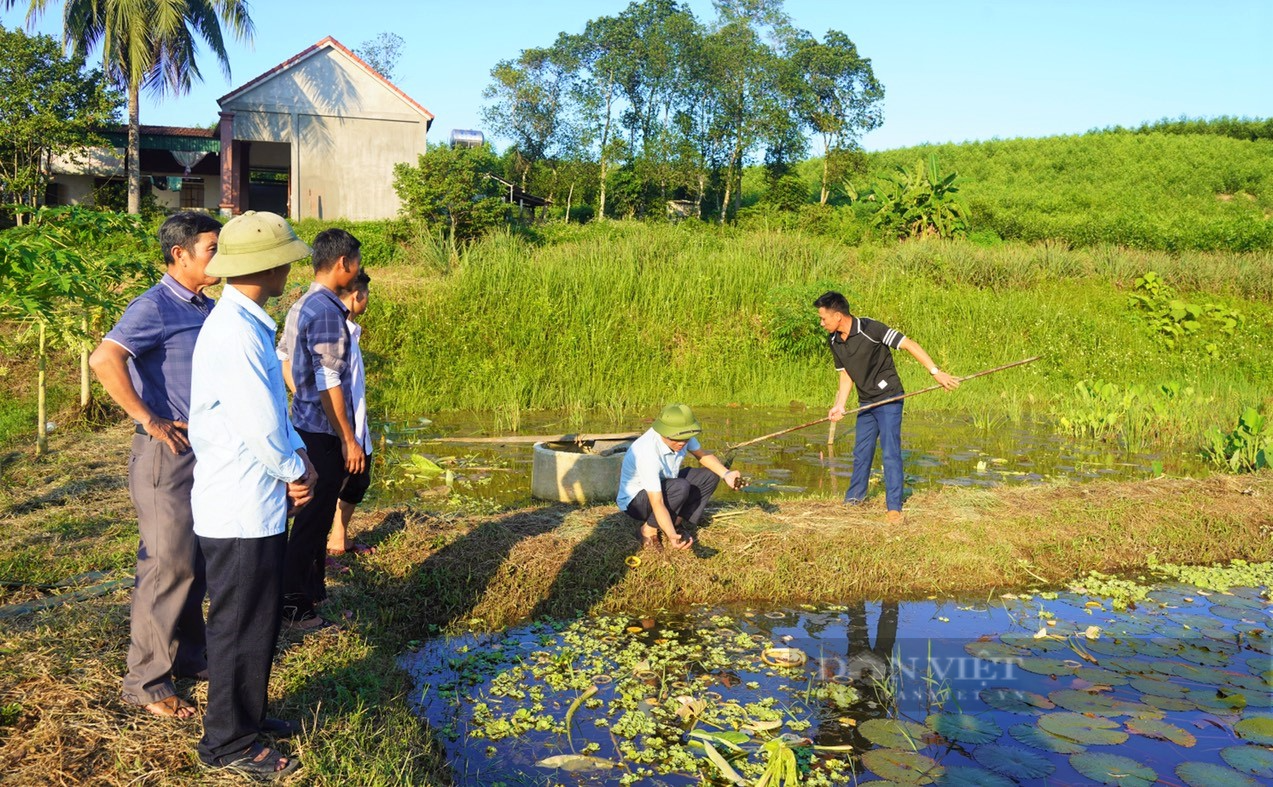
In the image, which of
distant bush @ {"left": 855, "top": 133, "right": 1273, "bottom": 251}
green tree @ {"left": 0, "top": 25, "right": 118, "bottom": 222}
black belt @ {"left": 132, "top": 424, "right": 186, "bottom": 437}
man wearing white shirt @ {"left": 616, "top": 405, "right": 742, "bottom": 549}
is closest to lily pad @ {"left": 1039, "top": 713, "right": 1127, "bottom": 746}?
man wearing white shirt @ {"left": 616, "top": 405, "right": 742, "bottom": 549}

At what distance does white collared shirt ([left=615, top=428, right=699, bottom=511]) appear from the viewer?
5.79 metres

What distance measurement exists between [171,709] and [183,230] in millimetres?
1727

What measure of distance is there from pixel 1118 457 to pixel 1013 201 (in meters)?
25.6

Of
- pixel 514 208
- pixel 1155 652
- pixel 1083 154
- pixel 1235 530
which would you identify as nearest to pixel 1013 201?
pixel 1083 154

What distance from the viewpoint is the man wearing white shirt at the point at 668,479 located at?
5.71 m

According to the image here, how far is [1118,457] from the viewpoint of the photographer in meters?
9.94

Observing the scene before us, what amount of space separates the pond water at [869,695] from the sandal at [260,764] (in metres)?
0.81

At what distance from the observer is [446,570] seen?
18.3ft

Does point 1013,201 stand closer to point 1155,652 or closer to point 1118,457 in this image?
point 1118,457

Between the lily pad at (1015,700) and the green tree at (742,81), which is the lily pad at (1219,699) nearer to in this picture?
the lily pad at (1015,700)

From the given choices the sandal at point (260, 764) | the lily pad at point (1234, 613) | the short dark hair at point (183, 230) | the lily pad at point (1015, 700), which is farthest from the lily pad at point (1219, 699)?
the short dark hair at point (183, 230)

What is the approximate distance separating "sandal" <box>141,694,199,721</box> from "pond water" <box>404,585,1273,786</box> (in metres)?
1.01

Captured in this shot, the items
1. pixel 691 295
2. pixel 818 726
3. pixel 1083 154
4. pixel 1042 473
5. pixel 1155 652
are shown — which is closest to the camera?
pixel 818 726

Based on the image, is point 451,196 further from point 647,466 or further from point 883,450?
point 647,466
